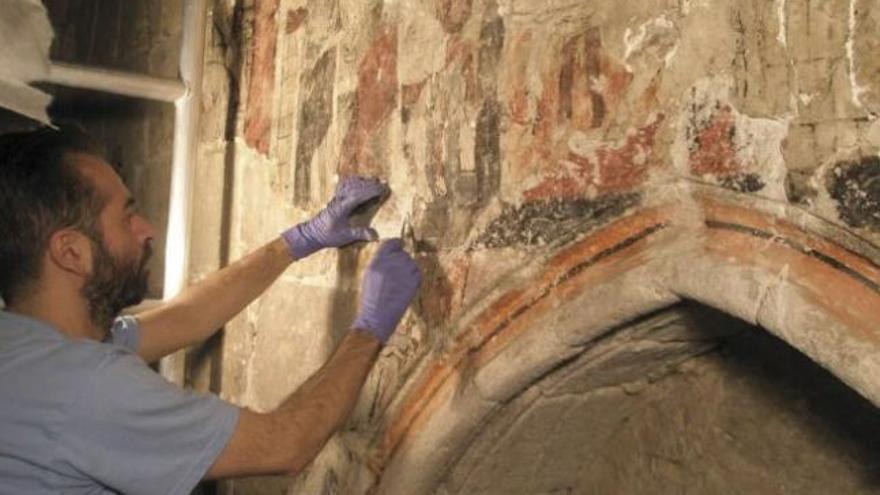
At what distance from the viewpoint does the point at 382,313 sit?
1.95 meters

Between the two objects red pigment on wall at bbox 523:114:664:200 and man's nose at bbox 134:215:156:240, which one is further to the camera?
man's nose at bbox 134:215:156:240

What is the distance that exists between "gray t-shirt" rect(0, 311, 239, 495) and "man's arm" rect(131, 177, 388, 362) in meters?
0.70

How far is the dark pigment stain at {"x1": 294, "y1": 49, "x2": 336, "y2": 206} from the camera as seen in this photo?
2318mm

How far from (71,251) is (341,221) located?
707mm

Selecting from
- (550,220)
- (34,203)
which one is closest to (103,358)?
(34,203)

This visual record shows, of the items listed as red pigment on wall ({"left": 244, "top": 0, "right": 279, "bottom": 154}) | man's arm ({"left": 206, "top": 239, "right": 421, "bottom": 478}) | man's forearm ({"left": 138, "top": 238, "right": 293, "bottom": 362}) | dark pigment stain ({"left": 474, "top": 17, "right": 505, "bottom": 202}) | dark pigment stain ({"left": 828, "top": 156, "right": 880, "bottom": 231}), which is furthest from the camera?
red pigment on wall ({"left": 244, "top": 0, "right": 279, "bottom": 154})

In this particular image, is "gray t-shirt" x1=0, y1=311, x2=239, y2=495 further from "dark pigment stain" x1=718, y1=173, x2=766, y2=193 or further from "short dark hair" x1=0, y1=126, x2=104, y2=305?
"dark pigment stain" x1=718, y1=173, x2=766, y2=193

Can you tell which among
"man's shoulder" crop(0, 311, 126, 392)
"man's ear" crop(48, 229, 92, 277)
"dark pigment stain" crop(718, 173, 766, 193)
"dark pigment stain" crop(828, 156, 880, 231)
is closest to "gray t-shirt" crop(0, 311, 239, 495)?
"man's shoulder" crop(0, 311, 126, 392)

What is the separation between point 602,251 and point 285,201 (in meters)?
1.27

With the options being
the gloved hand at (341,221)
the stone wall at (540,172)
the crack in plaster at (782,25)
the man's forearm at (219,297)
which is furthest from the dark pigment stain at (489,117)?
the man's forearm at (219,297)

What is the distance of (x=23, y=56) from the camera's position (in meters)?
1.21

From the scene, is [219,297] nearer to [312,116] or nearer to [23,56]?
[312,116]

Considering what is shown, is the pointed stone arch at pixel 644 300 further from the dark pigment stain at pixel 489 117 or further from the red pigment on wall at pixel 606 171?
the dark pigment stain at pixel 489 117

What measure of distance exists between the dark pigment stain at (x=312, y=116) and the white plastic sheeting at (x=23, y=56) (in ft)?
3.63
